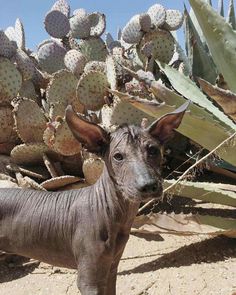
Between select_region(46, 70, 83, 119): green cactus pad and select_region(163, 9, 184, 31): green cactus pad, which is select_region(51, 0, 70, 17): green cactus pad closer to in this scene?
select_region(163, 9, 184, 31): green cactus pad

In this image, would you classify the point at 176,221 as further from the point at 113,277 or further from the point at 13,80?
the point at 13,80

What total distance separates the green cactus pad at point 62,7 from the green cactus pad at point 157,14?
53.4 inches

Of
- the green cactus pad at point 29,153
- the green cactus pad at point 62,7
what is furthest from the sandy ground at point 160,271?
the green cactus pad at point 62,7

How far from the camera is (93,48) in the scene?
554 centimetres

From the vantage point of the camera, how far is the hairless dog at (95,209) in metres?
2.25

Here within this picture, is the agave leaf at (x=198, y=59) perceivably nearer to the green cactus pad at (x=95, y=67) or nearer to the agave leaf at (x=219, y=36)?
the green cactus pad at (x=95, y=67)

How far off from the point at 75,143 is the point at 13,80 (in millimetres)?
1038

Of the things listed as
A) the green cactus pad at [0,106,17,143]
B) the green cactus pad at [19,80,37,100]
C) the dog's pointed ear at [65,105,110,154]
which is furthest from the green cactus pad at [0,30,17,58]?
the dog's pointed ear at [65,105,110,154]

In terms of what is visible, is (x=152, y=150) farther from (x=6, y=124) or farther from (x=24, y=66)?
(x=24, y=66)

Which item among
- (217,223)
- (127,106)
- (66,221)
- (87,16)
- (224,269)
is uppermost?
(87,16)

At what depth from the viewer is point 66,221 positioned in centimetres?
261

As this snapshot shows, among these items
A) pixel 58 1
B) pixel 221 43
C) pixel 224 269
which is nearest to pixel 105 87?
pixel 221 43

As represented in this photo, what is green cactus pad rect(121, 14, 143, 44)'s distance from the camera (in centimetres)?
507

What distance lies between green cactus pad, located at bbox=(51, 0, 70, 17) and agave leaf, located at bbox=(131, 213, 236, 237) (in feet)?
11.9
